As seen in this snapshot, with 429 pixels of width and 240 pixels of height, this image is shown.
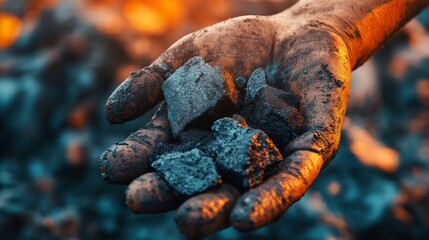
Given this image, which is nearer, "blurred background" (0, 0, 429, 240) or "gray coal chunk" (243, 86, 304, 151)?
"gray coal chunk" (243, 86, 304, 151)

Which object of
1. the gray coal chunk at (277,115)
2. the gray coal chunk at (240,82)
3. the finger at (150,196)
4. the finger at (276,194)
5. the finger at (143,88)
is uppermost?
the finger at (143,88)

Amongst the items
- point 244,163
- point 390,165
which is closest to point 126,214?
point 390,165

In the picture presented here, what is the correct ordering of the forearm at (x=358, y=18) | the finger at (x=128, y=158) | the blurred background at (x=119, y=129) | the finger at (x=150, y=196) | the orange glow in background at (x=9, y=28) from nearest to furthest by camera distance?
the finger at (x=150, y=196)
the finger at (x=128, y=158)
the forearm at (x=358, y=18)
the blurred background at (x=119, y=129)
the orange glow in background at (x=9, y=28)

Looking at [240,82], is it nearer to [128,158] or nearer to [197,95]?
[197,95]

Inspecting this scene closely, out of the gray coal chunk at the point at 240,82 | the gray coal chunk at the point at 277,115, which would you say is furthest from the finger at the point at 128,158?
the gray coal chunk at the point at 240,82

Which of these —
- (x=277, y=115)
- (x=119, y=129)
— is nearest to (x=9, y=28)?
(x=119, y=129)

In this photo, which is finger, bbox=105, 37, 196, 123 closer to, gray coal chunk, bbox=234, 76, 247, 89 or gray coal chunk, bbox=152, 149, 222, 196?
gray coal chunk, bbox=234, 76, 247, 89

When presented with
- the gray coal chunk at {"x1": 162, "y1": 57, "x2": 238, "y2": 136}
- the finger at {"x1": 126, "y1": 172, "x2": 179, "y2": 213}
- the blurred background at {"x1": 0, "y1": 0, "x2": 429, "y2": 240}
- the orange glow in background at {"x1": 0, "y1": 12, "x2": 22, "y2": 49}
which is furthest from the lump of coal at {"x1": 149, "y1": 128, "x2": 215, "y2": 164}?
the orange glow in background at {"x1": 0, "y1": 12, "x2": 22, "y2": 49}

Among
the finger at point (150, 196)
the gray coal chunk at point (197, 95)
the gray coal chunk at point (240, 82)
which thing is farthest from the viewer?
the gray coal chunk at point (240, 82)

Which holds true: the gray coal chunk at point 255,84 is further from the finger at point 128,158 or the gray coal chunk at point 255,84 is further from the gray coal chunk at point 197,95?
the finger at point 128,158
